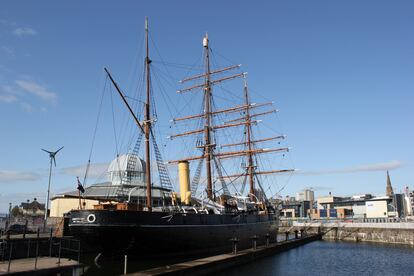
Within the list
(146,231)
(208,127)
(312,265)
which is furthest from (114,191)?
(312,265)

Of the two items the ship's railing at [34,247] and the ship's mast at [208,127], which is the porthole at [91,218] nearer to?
the ship's railing at [34,247]

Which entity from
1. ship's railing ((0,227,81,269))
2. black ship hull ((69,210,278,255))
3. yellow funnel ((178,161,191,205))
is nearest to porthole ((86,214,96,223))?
black ship hull ((69,210,278,255))

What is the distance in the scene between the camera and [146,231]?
3192 cm

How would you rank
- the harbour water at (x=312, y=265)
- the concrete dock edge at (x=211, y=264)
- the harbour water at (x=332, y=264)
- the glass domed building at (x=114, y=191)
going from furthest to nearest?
the glass domed building at (x=114, y=191) < the harbour water at (x=332, y=264) < the harbour water at (x=312, y=265) < the concrete dock edge at (x=211, y=264)

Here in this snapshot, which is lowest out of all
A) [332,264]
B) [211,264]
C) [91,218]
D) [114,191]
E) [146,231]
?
[332,264]

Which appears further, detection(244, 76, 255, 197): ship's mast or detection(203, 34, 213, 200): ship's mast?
detection(244, 76, 255, 197): ship's mast

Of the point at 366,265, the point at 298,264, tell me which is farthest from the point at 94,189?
the point at 366,265

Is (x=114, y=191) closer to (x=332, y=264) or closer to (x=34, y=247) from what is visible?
(x=34, y=247)

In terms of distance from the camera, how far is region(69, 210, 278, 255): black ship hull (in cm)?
3044

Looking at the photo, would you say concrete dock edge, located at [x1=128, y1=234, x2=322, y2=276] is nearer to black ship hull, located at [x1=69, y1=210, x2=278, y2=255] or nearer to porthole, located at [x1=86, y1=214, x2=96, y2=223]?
black ship hull, located at [x1=69, y1=210, x2=278, y2=255]

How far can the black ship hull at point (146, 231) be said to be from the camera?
30438mm

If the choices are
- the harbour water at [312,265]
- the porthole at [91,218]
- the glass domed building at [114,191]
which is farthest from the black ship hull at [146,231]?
the glass domed building at [114,191]

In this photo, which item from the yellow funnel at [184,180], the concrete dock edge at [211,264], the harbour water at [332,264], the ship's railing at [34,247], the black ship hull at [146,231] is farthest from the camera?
the yellow funnel at [184,180]

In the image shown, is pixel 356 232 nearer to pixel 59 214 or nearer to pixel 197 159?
pixel 197 159
